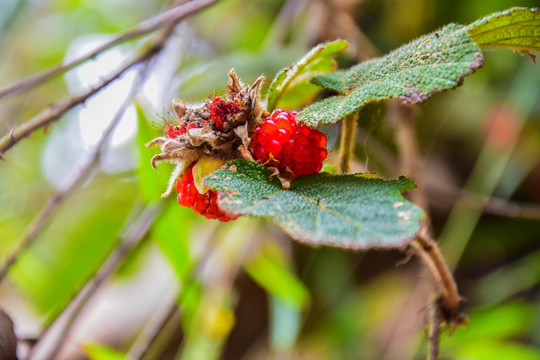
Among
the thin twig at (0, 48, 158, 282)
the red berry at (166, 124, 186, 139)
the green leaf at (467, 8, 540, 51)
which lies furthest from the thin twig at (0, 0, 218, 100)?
the green leaf at (467, 8, 540, 51)

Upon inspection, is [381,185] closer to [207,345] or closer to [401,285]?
[207,345]

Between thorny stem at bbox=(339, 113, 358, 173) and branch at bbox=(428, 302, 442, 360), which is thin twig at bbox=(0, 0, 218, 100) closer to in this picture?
thorny stem at bbox=(339, 113, 358, 173)

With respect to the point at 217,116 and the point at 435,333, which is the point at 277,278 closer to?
the point at 435,333

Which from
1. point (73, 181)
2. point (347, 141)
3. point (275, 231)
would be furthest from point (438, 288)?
point (275, 231)

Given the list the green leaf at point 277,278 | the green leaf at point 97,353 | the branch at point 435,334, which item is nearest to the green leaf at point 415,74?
the branch at point 435,334

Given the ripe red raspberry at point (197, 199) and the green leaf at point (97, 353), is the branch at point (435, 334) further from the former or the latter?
the green leaf at point (97, 353)

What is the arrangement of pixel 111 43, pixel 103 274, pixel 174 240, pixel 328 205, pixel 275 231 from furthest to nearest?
pixel 275 231 < pixel 174 240 < pixel 103 274 < pixel 111 43 < pixel 328 205
